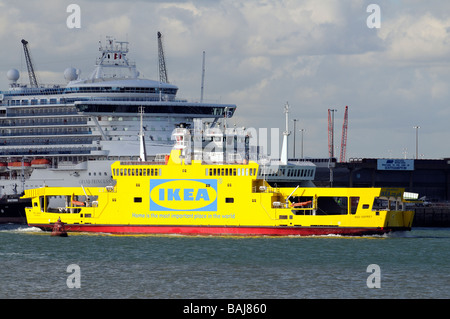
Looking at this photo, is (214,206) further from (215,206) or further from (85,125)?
(85,125)

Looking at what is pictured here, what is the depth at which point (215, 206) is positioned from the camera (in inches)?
2522

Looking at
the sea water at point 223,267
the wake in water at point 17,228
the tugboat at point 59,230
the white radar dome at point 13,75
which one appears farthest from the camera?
the white radar dome at point 13,75

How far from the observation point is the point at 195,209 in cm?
6450

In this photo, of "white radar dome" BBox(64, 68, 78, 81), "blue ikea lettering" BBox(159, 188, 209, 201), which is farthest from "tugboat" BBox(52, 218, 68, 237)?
"white radar dome" BBox(64, 68, 78, 81)

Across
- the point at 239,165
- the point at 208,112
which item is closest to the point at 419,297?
the point at 239,165

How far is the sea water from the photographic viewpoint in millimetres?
39656

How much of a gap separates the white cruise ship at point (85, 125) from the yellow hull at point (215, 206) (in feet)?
48.3

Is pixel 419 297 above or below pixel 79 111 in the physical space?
below

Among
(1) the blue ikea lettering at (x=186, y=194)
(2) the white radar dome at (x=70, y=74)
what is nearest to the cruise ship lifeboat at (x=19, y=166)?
(2) the white radar dome at (x=70, y=74)

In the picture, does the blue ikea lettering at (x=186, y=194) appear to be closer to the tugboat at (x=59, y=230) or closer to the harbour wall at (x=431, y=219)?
the tugboat at (x=59, y=230)

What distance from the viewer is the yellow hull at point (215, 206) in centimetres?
6250

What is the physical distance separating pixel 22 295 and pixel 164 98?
49672mm
